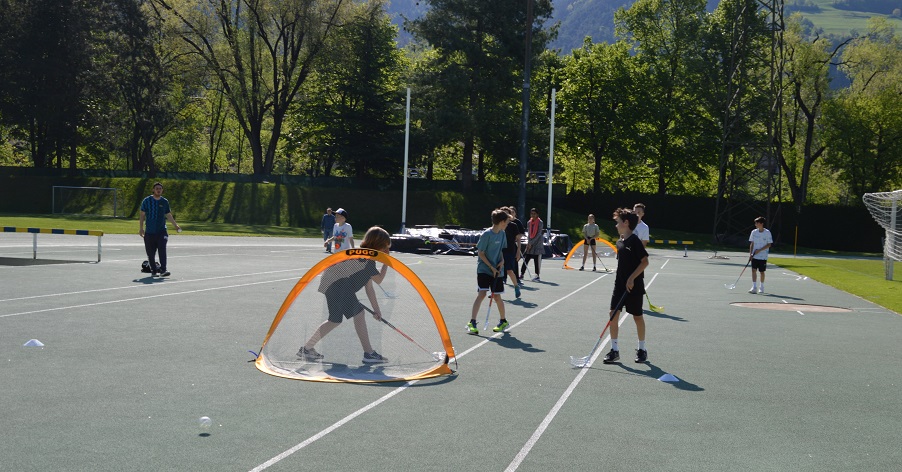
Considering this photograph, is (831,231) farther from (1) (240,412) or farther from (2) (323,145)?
(1) (240,412)

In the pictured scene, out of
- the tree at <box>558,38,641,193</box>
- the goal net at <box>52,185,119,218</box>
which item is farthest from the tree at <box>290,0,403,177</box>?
the goal net at <box>52,185,119,218</box>

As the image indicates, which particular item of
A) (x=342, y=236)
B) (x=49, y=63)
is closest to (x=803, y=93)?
(x=49, y=63)

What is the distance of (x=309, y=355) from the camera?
33.0ft

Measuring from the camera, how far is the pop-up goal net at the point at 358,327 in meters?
9.95

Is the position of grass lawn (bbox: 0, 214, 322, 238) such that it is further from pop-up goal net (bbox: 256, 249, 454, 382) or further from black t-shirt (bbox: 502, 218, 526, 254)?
pop-up goal net (bbox: 256, 249, 454, 382)

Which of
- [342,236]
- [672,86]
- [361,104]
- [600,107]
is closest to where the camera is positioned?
[342,236]

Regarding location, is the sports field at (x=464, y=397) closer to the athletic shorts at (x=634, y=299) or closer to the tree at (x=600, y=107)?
the athletic shorts at (x=634, y=299)

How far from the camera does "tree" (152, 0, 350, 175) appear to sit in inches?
2392

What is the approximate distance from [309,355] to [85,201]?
5599 centimetres

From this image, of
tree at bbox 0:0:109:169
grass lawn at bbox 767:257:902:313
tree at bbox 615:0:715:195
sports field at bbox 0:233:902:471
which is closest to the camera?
sports field at bbox 0:233:902:471

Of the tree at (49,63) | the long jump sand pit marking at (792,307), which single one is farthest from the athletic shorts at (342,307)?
the tree at (49,63)

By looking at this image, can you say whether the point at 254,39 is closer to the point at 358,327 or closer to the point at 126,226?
the point at 126,226

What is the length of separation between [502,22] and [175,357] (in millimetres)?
50065

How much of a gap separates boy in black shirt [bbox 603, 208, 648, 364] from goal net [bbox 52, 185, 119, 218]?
5281cm
